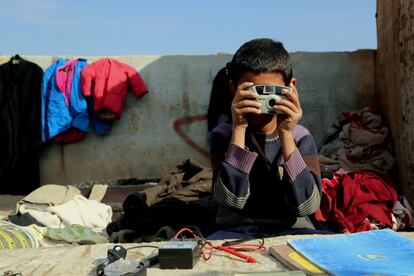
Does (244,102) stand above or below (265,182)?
above

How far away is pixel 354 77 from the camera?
5727 millimetres

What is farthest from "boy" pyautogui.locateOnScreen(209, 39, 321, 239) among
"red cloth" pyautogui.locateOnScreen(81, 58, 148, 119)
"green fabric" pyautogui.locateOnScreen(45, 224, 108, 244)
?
"red cloth" pyautogui.locateOnScreen(81, 58, 148, 119)

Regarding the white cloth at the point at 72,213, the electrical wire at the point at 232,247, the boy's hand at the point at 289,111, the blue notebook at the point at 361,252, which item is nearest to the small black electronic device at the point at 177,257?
the electrical wire at the point at 232,247

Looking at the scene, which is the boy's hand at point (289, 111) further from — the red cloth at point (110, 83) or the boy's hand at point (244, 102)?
the red cloth at point (110, 83)

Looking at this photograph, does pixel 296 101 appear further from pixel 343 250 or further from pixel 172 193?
pixel 172 193

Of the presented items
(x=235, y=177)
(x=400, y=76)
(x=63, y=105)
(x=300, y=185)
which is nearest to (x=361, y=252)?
(x=300, y=185)

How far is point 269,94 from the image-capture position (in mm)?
1715

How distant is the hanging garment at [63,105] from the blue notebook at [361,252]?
14.2ft

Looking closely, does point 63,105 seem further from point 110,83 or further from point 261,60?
point 261,60

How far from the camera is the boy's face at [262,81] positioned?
5.93 ft

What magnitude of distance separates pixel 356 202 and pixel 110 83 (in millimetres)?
3350

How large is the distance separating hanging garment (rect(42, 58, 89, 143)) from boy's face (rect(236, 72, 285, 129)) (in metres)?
3.92

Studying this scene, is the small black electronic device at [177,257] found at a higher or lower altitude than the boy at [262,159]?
lower

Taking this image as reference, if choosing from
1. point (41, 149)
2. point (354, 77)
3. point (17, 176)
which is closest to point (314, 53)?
point (354, 77)
